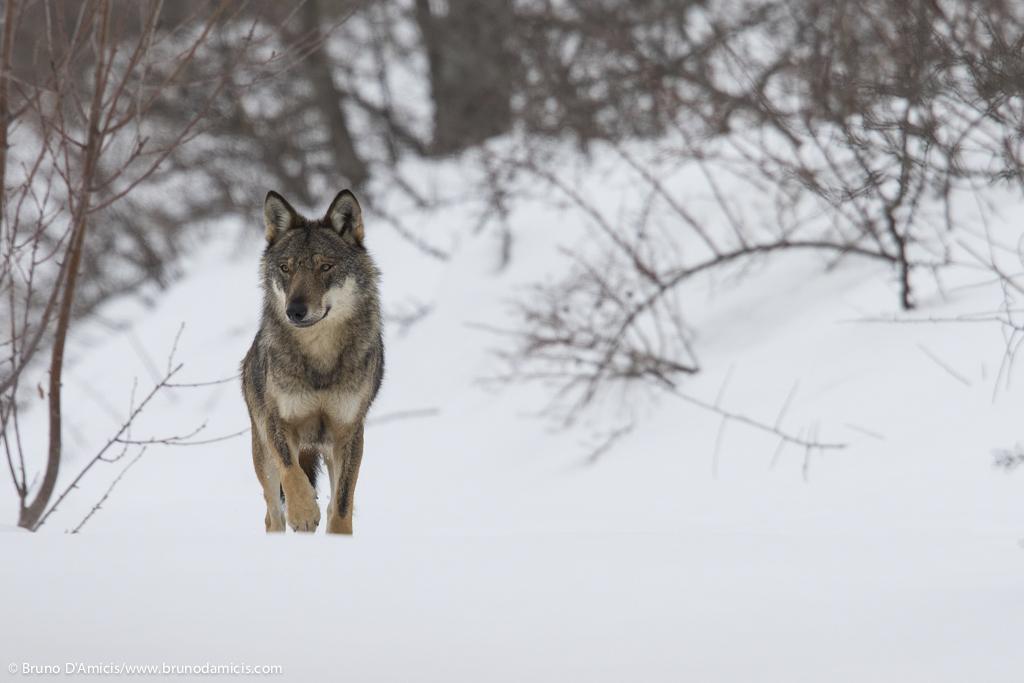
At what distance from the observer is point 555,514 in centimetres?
1077

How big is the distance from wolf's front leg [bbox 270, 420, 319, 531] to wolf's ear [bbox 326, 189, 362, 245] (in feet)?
3.00

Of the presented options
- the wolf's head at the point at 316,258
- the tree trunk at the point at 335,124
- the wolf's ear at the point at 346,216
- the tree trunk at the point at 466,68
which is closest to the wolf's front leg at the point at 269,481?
the wolf's head at the point at 316,258

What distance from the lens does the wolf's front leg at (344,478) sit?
611cm

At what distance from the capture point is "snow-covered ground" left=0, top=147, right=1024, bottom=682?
4.62 metres

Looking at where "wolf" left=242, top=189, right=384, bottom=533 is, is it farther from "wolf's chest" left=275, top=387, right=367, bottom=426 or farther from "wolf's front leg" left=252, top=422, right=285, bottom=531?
"wolf's front leg" left=252, top=422, right=285, bottom=531

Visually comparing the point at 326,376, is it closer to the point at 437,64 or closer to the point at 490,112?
the point at 490,112

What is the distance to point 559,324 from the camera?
11719 millimetres

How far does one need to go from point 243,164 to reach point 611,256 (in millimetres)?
9949

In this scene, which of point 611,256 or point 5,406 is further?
point 611,256

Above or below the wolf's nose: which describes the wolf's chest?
below

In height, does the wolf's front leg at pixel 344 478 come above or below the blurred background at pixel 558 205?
below

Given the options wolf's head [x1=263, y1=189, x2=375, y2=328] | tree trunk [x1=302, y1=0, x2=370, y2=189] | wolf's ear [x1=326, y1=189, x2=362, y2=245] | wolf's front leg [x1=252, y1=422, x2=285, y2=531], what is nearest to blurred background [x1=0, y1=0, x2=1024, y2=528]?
tree trunk [x1=302, y1=0, x2=370, y2=189]

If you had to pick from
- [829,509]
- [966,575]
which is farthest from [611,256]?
[966,575]

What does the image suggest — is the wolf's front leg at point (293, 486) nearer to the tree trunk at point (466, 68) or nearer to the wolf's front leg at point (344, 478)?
the wolf's front leg at point (344, 478)
